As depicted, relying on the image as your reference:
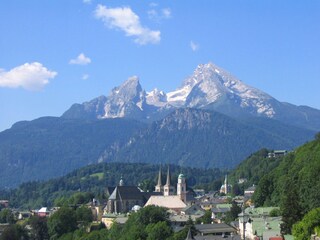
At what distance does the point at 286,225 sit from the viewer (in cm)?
7356

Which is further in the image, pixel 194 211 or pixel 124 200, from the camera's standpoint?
pixel 124 200

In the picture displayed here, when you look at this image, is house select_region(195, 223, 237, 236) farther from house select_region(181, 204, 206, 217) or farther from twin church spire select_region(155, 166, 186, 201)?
twin church spire select_region(155, 166, 186, 201)

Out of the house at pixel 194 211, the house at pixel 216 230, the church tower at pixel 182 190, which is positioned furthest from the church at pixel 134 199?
the house at pixel 216 230

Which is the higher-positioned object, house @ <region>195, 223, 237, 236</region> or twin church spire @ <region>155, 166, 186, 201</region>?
twin church spire @ <region>155, 166, 186, 201</region>

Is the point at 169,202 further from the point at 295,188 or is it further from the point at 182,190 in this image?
the point at 295,188

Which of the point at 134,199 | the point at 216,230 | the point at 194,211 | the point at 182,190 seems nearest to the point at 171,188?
the point at 182,190

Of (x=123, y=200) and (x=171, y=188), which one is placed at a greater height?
(x=171, y=188)

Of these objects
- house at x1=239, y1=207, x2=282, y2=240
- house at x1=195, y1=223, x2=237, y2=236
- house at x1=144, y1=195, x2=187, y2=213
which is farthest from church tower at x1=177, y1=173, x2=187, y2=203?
house at x1=239, y1=207, x2=282, y2=240

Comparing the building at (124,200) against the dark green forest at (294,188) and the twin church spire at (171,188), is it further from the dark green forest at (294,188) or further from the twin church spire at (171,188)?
the dark green forest at (294,188)

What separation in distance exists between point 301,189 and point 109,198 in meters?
87.3

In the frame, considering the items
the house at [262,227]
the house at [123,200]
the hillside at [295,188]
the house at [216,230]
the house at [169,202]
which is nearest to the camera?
the hillside at [295,188]

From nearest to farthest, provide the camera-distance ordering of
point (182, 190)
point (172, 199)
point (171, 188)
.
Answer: point (172, 199), point (182, 190), point (171, 188)

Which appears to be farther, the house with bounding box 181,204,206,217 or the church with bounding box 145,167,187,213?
the church with bounding box 145,167,187,213

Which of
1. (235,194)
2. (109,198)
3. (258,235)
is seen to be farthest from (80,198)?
(258,235)
